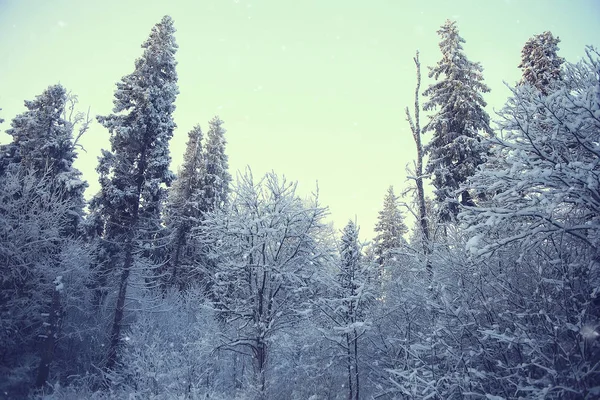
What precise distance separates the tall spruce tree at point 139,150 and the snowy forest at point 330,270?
9 centimetres

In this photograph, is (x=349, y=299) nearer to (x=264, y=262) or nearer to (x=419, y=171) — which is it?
(x=264, y=262)

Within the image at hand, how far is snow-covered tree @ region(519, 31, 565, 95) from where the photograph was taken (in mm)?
18062

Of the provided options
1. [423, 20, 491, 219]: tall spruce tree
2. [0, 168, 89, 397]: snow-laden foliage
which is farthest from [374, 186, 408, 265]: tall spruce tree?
[0, 168, 89, 397]: snow-laden foliage

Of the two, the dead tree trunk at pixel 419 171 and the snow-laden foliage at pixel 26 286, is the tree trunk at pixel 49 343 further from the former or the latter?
the dead tree trunk at pixel 419 171

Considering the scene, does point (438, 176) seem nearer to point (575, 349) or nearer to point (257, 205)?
point (257, 205)

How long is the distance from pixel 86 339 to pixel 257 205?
1295cm

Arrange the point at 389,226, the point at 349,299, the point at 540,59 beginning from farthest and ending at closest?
the point at 389,226 → the point at 540,59 → the point at 349,299

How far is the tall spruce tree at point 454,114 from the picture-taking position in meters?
17.7

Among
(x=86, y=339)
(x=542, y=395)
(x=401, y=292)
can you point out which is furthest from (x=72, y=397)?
(x=542, y=395)

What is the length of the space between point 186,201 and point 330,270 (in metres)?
16.8

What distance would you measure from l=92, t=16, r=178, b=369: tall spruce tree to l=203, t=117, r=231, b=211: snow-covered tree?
8875 millimetres

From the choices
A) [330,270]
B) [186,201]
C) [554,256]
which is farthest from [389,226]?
[554,256]

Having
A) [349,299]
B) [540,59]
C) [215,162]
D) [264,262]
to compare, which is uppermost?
[540,59]

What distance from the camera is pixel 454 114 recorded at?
731 inches
